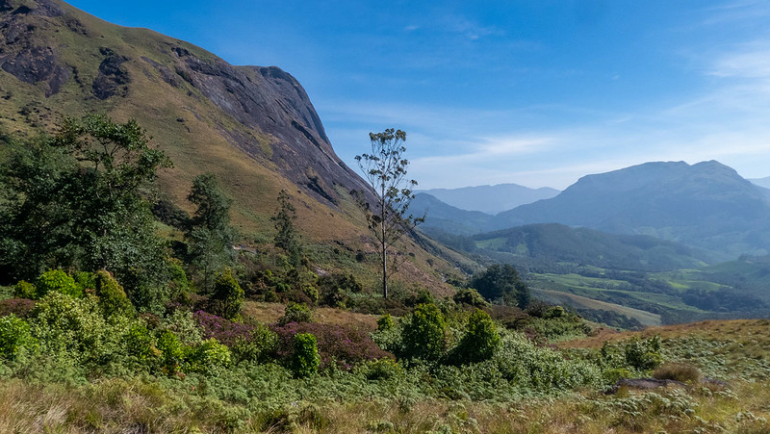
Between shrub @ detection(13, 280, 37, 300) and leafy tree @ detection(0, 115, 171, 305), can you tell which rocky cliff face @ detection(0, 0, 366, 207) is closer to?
leafy tree @ detection(0, 115, 171, 305)

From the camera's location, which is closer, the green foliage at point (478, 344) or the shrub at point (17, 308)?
the shrub at point (17, 308)

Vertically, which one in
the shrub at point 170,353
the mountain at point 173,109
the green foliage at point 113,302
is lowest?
the shrub at point 170,353

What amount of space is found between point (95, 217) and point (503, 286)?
63620 millimetres

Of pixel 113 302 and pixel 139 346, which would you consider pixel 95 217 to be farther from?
pixel 139 346

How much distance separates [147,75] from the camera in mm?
115875

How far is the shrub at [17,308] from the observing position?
8609 millimetres

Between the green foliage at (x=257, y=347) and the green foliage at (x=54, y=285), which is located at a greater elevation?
the green foliage at (x=54, y=285)

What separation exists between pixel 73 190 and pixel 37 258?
4.35 meters

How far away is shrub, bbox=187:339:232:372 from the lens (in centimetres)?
854

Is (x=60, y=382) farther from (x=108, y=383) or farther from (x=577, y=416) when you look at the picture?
(x=577, y=416)

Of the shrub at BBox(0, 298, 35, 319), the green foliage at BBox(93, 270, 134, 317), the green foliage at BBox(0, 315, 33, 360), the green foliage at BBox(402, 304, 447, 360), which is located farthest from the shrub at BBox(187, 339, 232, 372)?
the green foliage at BBox(402, 304, 447, 360)

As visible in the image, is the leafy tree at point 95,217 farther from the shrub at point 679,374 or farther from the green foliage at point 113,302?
the shrub at point 679,374

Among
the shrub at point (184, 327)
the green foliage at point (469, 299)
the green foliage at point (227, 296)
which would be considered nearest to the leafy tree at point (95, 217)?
the green foliage at point (227, 296)

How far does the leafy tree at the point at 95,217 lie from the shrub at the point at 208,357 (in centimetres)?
747
